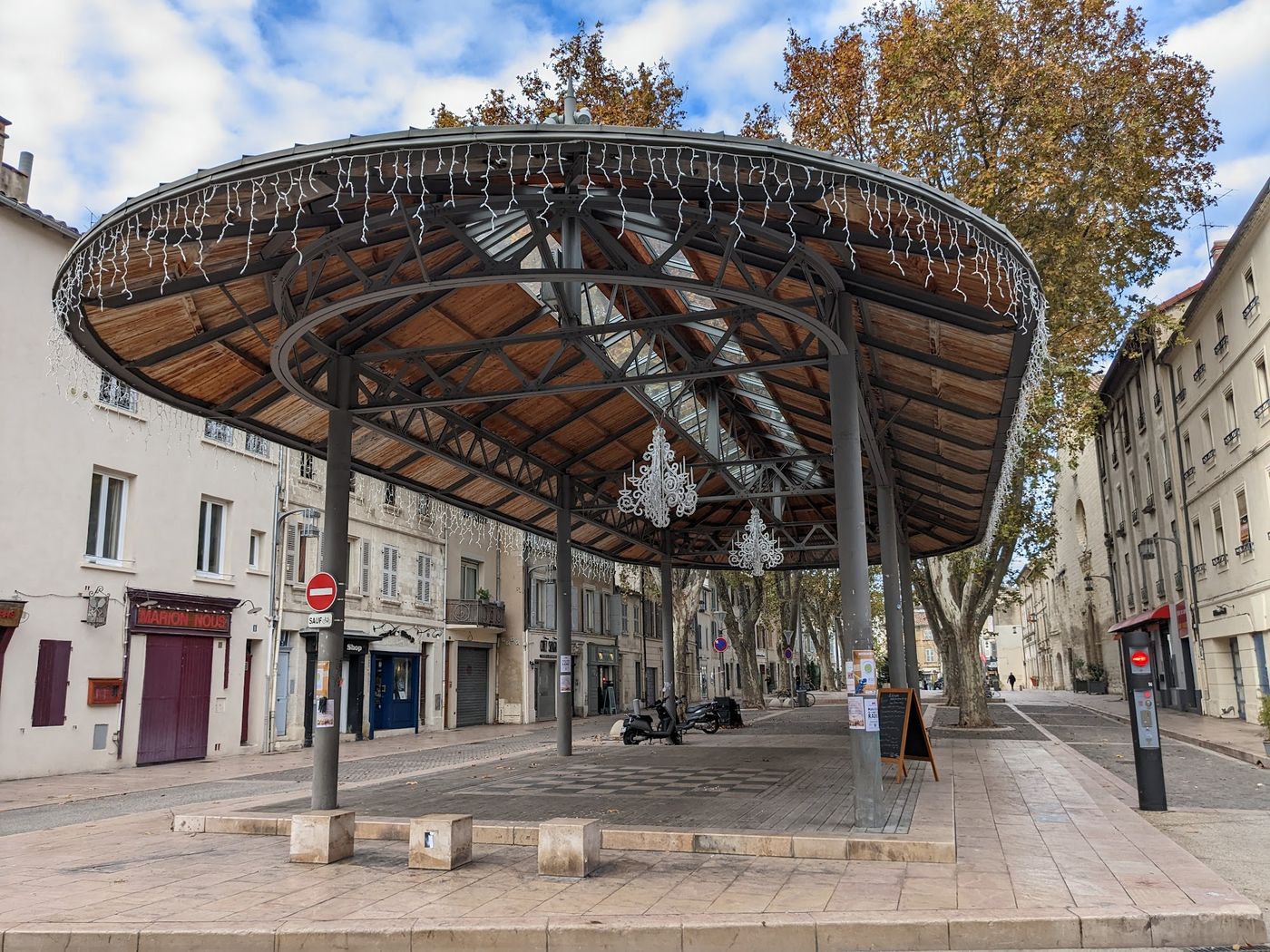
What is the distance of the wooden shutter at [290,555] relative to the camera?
22.9 meters

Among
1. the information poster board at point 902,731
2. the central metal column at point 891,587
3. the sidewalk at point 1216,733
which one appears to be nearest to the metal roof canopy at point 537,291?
the central metal column at point 891,587

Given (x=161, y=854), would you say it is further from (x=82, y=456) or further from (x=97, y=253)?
(x=82, y=456)

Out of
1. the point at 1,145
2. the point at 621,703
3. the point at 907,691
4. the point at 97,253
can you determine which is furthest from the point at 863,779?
the point at 621,703

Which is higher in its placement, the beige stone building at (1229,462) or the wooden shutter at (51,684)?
the beige stone building at (1229,462)

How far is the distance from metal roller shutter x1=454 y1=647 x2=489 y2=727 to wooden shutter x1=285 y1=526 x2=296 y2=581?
8.76 meters

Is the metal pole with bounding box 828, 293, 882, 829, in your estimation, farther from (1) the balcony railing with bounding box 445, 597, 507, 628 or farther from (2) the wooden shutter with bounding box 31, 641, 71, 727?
(1) the balcony railing with bounding box 445, 597, 507, 628

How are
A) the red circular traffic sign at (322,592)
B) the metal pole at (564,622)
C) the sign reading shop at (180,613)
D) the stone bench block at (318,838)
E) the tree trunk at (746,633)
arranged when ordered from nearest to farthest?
the stone bench block at (318,838), the red circular traffic sign at (322,592), the metal pole at (564,622), the sign reading shop at (180,613), the tree trunk at (746,633)

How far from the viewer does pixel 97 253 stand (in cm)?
724

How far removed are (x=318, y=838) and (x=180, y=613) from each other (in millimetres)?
13841

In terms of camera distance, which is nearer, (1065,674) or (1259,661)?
(1259,661)

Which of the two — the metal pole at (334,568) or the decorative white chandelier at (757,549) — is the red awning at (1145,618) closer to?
the decorative white chandelier at (757,549)

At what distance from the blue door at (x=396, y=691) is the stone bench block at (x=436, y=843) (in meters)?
19.3

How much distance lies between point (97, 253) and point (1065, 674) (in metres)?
68.0

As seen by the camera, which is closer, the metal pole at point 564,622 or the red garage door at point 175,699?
the metal pole at point 564,622
